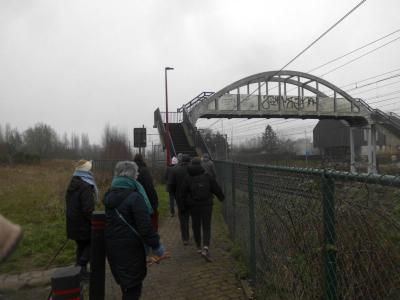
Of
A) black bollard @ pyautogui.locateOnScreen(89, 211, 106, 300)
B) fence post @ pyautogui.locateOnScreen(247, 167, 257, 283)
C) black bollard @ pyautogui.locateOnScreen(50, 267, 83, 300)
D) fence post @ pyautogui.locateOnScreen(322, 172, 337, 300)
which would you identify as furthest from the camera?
fence post @ pyautogui.locateOnScreen(247, 167, 257, 283)

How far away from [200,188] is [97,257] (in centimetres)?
261

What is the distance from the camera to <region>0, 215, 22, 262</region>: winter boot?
118 centimetres

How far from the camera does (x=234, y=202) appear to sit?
23.5ft

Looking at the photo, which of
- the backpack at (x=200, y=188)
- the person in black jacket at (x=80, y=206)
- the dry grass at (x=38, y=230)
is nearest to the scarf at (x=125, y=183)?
the dry grass at (x=38, y=230)

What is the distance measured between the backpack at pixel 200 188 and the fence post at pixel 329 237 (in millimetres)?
4043

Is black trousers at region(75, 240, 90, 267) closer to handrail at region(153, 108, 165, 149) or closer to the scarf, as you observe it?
the scarf

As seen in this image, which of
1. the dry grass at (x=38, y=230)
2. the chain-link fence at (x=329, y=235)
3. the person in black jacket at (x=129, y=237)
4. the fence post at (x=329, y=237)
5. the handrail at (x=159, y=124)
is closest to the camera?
the chain-link fence at (x=329, y=235)

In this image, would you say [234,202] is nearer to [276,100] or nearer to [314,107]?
[276,100]

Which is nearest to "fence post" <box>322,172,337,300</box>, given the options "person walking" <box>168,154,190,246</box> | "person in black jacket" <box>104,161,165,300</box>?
"person in black jacket" <box>104,161,165,300</box>

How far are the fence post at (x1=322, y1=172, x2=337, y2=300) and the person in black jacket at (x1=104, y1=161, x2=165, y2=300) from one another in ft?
5.63

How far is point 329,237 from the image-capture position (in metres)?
2.63

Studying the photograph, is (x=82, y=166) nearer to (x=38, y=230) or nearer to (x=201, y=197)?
(x=201, y=197)

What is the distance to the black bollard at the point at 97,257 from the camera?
14.1ft

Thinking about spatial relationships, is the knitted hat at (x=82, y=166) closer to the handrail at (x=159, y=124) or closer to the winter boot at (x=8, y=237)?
the winter boot at (x=8, y=237)
